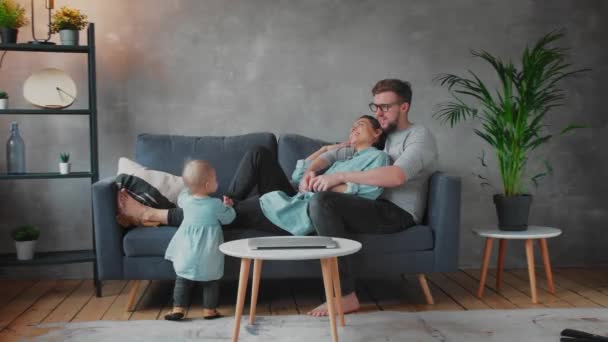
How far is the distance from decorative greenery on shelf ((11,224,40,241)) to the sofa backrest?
0.66m

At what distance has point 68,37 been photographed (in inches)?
149

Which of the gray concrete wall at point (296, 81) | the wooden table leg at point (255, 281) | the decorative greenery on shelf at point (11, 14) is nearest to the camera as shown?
the wooden table leg at point (255, 281)

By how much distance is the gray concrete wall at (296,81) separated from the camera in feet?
13.7

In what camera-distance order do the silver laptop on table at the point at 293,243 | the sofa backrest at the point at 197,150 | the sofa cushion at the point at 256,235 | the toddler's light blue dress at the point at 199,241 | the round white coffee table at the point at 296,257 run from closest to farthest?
the round white coffee table at the point at 296,257
the silver laptop on table at the point at 293,243
the toddler's light blue dress at the point at 199,241
the sofa cushion at the point at 256,235
the sofa backrest at the point at 197,150

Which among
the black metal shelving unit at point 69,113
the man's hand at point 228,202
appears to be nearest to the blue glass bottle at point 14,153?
the black metal shelving unit at point 69,113

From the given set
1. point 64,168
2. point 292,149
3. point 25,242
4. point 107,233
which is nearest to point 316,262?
point 292,149

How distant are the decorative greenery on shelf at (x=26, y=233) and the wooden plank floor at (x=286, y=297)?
11.4 inches

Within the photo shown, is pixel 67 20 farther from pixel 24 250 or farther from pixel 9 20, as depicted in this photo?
pixel 24 250

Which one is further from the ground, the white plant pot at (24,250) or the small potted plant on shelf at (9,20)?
the small potted plant on shelf at (9,20)

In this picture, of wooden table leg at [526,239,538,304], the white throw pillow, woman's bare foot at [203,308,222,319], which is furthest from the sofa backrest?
wooden table leg at [526,239,538,304]

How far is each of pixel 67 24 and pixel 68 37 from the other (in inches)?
2.7

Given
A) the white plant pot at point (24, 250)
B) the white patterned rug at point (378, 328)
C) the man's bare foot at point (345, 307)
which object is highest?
the white plant pot at point (24, 250)

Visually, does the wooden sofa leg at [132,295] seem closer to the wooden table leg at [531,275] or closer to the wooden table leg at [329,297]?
the wooden table leg at [329,297]

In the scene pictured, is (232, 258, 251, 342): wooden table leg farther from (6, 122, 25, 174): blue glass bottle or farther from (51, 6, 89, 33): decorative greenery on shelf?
(51, 6, 89, 33): decorative greenery on shelf
